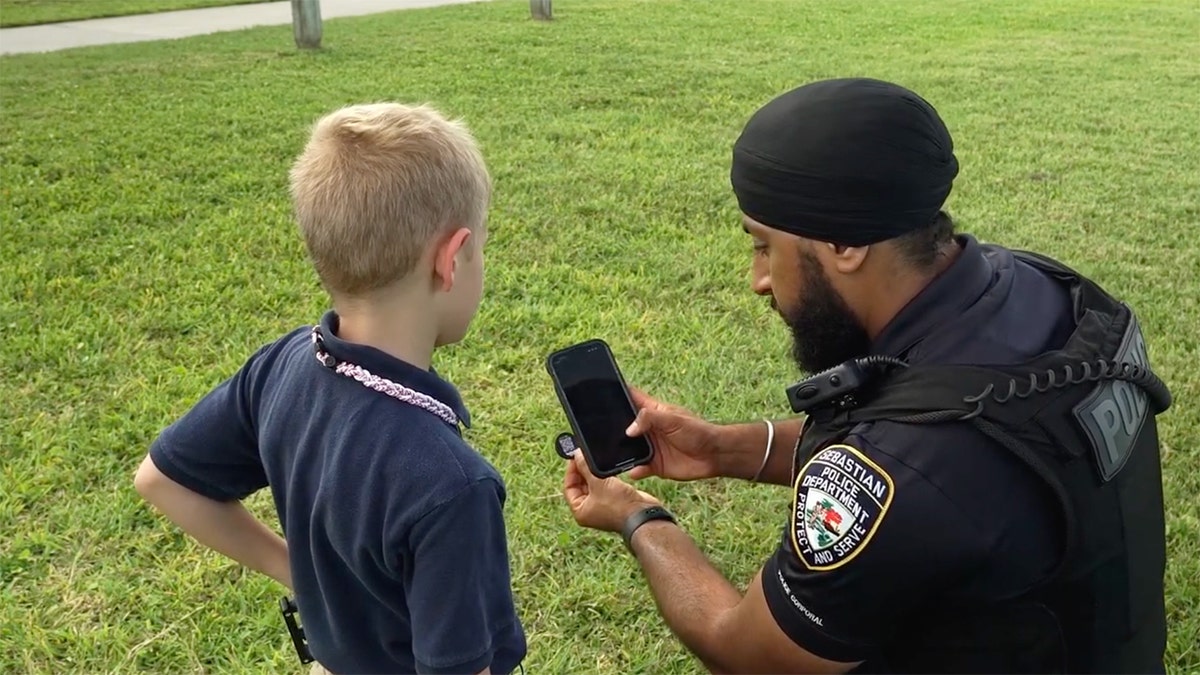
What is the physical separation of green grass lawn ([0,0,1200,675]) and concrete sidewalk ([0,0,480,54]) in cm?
132

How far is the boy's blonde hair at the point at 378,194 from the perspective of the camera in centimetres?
158

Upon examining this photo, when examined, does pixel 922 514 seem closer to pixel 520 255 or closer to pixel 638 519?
pixel 638 519

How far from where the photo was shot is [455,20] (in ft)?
45.1

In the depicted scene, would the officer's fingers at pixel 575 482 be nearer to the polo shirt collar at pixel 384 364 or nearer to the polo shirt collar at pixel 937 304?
the polo shirt collar at pixel 937 304

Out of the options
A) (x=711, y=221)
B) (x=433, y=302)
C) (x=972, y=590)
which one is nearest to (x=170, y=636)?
(x=433, y=302)

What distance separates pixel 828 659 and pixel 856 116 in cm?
94

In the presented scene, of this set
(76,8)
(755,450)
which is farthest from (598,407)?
(76,8)

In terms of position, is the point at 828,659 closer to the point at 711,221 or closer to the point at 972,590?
the point at 972,590

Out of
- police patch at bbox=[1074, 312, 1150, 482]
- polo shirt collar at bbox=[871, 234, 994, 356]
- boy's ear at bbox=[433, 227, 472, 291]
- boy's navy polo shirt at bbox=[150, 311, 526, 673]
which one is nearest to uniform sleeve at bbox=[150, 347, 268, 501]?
boy's navy polo shirt at bbox=[150, 311, 526, 673]

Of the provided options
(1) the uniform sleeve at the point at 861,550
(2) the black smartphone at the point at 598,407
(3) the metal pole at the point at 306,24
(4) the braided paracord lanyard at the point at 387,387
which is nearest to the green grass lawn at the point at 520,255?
(3) the metal pole at the point at 306,24

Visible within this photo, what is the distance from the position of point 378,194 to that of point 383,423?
1.08 ft

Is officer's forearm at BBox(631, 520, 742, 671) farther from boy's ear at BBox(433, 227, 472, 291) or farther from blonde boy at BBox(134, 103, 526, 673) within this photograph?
boy's ear at BBox(433, 227, 472, 291)

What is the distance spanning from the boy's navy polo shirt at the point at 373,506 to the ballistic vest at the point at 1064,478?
0.68 m

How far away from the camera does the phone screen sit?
2.40 metres
